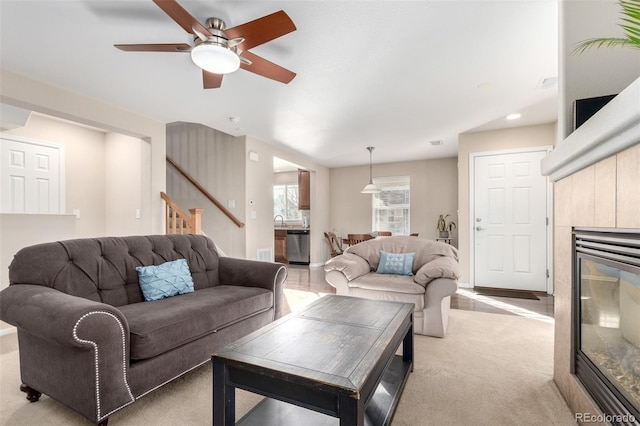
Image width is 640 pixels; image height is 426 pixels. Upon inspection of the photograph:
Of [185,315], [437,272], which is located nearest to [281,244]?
[437,272]

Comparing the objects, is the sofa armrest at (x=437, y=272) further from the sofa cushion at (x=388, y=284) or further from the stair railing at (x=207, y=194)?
the stair railing at (x=207, y=194)

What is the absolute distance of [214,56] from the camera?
1793 millimetres

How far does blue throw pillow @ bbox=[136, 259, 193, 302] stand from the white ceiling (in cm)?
167

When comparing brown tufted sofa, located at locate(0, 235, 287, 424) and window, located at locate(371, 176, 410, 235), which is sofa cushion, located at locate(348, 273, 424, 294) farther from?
window, located at locate(371, 176, 410, 235)

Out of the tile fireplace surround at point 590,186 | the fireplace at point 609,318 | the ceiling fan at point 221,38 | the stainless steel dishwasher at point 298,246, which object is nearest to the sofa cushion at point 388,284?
the tile fireplace surround at point 590,186

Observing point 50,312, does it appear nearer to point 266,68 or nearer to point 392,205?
point 266,68

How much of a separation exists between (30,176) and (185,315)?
12.6 feet

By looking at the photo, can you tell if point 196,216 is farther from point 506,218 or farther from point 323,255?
point 506,218

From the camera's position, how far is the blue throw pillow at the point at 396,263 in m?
3.24

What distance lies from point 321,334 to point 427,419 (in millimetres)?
737

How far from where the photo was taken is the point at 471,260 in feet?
15.6

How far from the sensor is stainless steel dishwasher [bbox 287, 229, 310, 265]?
6992 mm

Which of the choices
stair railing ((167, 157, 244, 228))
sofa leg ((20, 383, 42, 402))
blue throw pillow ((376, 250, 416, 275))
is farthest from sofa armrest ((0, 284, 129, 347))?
stair railing ((167, 157, 244, 228))

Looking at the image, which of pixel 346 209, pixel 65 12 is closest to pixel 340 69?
pixel 65 12
